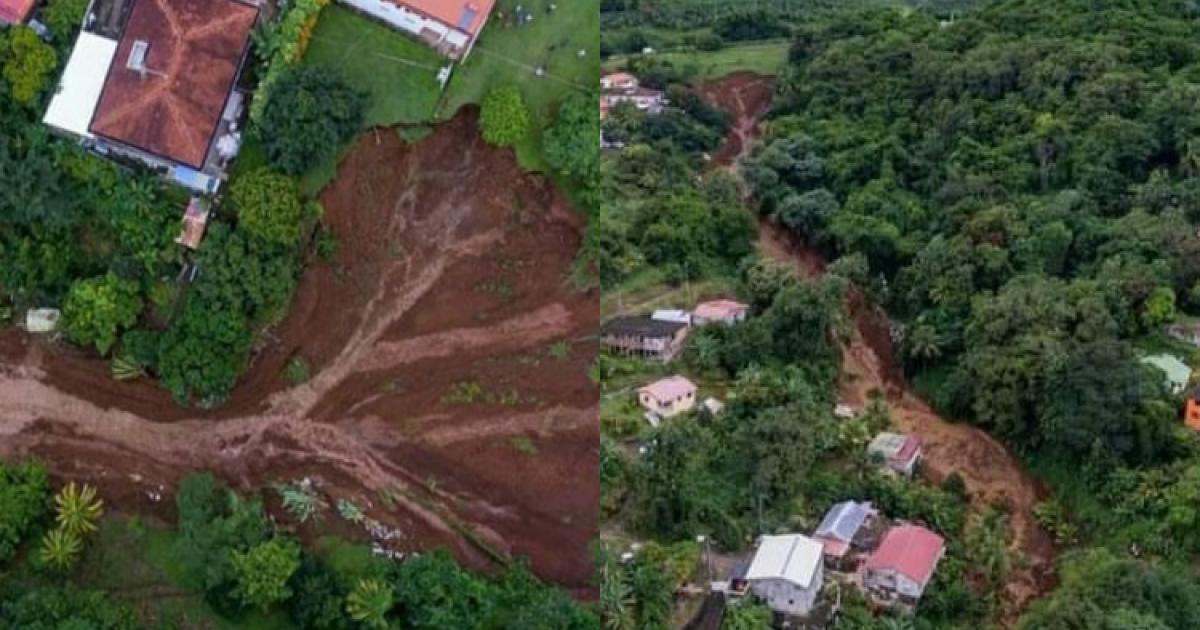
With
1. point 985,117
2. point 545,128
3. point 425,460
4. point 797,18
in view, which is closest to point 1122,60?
point 985,117

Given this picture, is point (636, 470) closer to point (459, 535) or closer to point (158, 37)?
point (459, 535)

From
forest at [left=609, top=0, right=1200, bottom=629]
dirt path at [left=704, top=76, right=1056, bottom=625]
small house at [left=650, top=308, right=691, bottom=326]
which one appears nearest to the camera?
forest at [left=609, top=0, right=1200, bottom=629]

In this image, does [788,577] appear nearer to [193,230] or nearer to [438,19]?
[438,19]

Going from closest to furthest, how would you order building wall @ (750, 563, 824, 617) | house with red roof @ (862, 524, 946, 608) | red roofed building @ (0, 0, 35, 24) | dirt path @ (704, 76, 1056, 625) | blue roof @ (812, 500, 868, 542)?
1. building wall @ (750, 563, 824, 617)
2. red roofed building @ (0, 0, 35, 24)
3. house with red roof @ (862, 524, 946, 608)
4. blue roof @ (812, 500, 868, 542)
5. dirt path @ (704, 76, 1056, 625)

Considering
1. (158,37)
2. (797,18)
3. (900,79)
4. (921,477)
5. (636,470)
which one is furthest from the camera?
(797,18)

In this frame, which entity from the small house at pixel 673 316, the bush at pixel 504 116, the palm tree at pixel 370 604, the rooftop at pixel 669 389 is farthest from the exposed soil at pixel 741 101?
the palm tree at pixel 370 604

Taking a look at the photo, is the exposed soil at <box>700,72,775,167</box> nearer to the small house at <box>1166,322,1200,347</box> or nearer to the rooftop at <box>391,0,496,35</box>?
the small house at <box>1166,322,1200,347</box>

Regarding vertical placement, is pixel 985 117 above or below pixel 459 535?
above

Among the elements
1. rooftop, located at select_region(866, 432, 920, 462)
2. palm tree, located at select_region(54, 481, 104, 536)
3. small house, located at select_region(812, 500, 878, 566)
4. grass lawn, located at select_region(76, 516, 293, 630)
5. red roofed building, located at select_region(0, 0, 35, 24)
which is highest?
red roofed building, located at select_region(0, 0, 35, 24)

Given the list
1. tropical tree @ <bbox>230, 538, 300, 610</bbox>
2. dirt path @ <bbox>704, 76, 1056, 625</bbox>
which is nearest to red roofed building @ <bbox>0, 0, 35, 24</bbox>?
tropical tree @ <bbox>230, 538, 300, 610</bbox>
